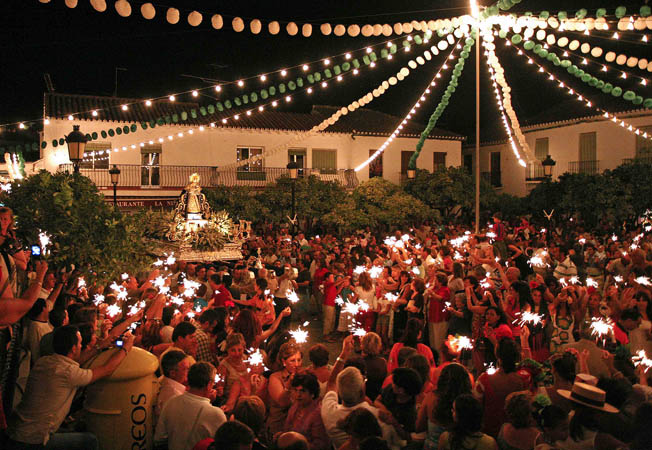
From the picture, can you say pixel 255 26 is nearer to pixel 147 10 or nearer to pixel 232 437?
pixel 147 10

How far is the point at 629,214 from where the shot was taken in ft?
69.9

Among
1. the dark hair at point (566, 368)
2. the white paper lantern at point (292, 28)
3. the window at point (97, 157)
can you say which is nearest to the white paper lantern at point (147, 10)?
the white paper lantern at point (292, 28)

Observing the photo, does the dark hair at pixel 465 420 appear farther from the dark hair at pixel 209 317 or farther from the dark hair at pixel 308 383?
the dark hair at pixel 209 317

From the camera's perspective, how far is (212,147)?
26.8m

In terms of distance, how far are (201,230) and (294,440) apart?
35.2ft

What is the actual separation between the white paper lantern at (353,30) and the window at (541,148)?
24.6 metres

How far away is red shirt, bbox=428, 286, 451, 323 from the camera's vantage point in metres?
8.62

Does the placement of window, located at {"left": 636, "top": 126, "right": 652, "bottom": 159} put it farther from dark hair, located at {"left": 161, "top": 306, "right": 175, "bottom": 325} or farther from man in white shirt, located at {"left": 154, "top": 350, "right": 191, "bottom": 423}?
man in white shirt, located at {"left": 154, "top": 350, "right": 191, "bottom": 423}

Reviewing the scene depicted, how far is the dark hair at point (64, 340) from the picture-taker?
3.91 metres

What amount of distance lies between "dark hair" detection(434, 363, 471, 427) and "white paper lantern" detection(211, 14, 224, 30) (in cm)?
526

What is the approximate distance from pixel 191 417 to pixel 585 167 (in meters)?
28.1

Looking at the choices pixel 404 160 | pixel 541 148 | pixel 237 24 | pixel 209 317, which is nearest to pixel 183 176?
pixel 404 160

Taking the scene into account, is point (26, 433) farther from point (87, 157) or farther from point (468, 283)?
point (87, 157)

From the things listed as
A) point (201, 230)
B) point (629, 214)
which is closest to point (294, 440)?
point (201, 230)
